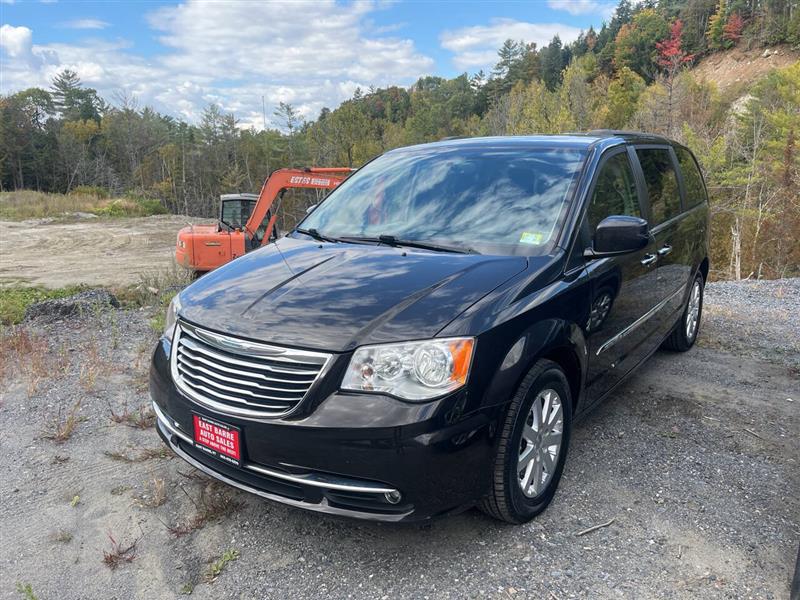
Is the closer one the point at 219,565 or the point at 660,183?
the point at 219,565

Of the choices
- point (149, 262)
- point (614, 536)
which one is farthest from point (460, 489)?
point (149, 262)

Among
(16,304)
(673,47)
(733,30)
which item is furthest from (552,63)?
(16,304)

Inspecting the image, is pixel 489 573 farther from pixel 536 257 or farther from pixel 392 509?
pixel 536 257

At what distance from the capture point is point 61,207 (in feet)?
116

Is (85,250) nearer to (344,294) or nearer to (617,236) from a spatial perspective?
(344,294)

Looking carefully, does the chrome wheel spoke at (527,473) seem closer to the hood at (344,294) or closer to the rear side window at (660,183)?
the hood at (344,294)

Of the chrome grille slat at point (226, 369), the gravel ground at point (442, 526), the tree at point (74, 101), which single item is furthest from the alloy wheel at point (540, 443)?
the tree at point (74, 101)

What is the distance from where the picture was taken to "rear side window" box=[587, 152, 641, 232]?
3.40 metres

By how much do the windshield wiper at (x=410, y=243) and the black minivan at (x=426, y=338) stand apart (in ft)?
0.04

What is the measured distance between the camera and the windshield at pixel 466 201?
3209 mm

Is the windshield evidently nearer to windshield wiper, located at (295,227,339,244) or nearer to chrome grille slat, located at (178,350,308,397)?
windshield wiper, located at (295,227,339,244)

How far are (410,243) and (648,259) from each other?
1.74 metres

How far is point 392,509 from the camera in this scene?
7.72 feet

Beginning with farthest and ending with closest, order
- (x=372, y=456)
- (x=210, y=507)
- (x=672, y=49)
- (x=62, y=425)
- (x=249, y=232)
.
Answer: (x=672, y=49)
(x=249, y=232)
(x=62, y=425)
(x=210, y=507)
(x=372, y=456)
